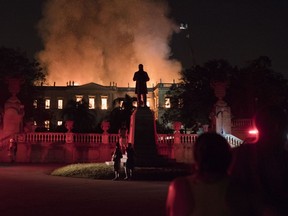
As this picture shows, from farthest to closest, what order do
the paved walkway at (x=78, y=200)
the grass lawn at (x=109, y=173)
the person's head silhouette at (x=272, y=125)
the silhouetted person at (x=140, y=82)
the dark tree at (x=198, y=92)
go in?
the dark tree at (x=198, y=92)
the silhouetted person at (x=140, y=82)
the grass lawn at (x=109, y=173)
the paved walkway at (x=78, y=200)
the person's head silhouette at (x=272, y=125)

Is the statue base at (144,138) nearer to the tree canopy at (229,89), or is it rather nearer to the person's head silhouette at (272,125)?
the person's head silhouette at (272,125)

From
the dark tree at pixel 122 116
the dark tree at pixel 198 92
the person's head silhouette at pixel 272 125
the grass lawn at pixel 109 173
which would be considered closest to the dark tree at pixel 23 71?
the dark tree at pixel 122 116

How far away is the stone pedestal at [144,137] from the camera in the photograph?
2345 centimetres

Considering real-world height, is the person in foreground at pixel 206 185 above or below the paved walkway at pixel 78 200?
above

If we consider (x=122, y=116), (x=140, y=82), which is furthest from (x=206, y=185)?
(x=122, y=116)

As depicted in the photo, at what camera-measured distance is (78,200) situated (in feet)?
38.8

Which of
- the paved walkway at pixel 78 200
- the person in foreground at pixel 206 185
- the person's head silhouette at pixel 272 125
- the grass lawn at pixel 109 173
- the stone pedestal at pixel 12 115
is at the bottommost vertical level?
the paved walkway at pixel 78 200

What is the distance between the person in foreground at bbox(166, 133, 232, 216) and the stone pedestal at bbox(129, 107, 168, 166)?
2015cm

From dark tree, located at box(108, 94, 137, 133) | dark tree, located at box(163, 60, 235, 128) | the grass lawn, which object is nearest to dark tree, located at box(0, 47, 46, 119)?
dark tree, located at box(108, 94, 137, 133)

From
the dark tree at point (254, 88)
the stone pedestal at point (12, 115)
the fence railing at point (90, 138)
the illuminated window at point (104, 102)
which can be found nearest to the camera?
the fence railing at point (90, 138)

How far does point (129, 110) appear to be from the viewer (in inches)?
2131

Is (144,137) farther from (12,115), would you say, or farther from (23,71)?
(23,71)

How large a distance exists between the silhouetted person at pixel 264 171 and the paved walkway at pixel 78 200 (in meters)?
6.56

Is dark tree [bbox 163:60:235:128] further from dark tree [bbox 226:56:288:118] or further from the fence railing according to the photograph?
the fence railing
